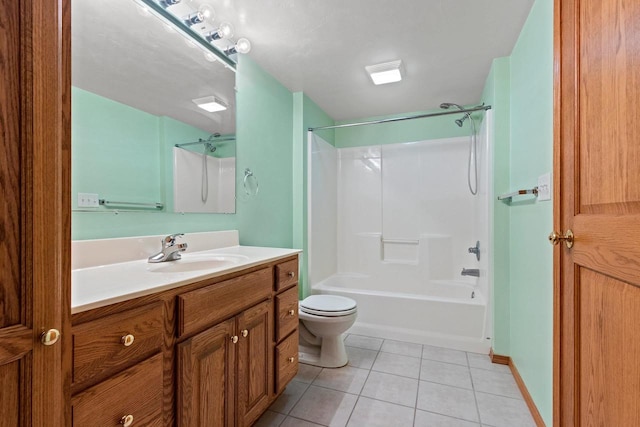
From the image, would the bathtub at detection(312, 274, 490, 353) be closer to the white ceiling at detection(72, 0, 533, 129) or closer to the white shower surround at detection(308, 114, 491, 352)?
the white shower surround at detection(308, 114, 491, 352)

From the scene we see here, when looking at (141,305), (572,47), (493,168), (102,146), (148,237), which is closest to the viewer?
(141,305)

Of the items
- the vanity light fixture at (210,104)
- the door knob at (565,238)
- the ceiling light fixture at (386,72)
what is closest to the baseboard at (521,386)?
the door knob at (565,238)

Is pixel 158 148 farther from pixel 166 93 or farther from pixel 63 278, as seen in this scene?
pixel 63 278

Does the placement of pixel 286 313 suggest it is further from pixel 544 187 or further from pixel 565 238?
pixel 544 187

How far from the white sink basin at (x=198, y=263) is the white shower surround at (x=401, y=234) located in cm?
116

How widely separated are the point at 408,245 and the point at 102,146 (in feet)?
9.27

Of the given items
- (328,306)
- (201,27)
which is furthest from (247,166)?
(328,306)

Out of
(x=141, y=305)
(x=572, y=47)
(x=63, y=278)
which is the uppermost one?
(x=572, y=47)

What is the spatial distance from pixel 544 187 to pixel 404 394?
1.38m

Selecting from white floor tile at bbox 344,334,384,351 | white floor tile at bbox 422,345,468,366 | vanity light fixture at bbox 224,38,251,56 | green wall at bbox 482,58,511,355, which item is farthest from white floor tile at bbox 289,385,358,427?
vanity light fixture at bbox 224,38,251,56

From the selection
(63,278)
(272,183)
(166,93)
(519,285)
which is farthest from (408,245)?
(63,278)

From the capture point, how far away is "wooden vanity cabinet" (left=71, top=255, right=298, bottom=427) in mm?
726

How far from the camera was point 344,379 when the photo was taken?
6.18 ft

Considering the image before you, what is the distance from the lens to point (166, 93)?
1.52 metres
